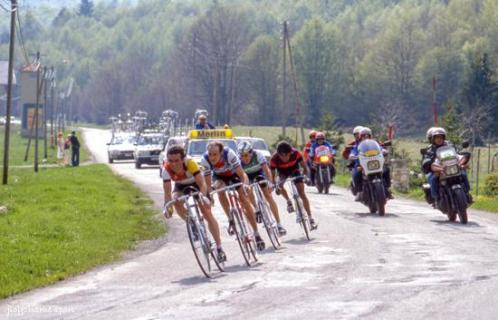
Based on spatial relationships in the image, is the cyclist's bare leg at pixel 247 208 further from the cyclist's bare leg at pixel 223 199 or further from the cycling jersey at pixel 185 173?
the cycling jersey at pixel 185 173

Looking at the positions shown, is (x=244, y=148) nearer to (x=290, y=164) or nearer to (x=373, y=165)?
(x=290, y=164)

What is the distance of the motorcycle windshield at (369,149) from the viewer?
2344 cm

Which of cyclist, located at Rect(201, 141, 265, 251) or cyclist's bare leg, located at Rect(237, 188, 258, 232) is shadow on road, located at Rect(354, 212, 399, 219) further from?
cyclist, located at Rect(201, 141, 265, 251)

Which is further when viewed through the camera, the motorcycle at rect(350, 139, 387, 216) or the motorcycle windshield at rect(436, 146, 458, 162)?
the motorcycle at rect(350, 139, 387, 216)

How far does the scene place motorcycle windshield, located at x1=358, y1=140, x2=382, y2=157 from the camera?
76.9ft

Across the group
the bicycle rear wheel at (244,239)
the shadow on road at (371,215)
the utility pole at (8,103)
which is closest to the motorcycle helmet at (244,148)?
the bicycle rear wheel at (244,239)

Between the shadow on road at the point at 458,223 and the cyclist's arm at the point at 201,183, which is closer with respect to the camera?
the cyclist's arm at the point at 201,183

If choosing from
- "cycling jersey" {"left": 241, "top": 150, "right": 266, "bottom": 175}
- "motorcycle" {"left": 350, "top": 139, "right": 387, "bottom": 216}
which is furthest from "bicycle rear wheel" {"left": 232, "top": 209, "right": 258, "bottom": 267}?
"motorcycle" {"left": 350, "top": 139, "right": 387, "bottom": 216}

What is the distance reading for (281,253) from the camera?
16.3m

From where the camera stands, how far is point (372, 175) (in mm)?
23391

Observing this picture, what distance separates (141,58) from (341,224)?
147 m

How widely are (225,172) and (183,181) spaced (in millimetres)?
1543

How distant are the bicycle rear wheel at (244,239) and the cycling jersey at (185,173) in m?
1.16

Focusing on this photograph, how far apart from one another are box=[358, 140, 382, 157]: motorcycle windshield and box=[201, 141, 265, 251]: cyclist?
7398mm
